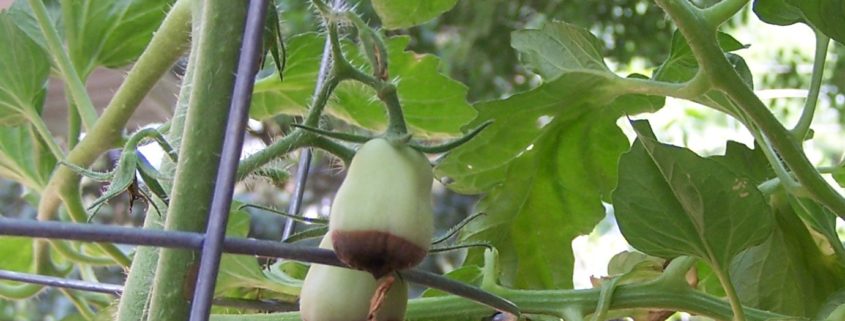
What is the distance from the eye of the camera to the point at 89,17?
62cm

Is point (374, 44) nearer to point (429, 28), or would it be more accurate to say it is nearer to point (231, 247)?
point (231, 247)

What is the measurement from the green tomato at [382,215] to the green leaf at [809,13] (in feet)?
0.88

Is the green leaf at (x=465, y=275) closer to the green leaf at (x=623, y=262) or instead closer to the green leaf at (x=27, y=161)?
the green leaf at (x=623, y=262)

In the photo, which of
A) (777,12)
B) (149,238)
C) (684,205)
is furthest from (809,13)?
(149,238)

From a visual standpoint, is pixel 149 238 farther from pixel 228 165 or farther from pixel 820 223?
pixel 820 223

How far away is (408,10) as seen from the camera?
0.47m

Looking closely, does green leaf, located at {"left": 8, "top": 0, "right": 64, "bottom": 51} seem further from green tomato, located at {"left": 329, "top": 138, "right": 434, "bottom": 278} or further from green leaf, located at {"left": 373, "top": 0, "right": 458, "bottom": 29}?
green tomato, located at {"left": 329, "top": 138, "right": 434, "bottom": 278}

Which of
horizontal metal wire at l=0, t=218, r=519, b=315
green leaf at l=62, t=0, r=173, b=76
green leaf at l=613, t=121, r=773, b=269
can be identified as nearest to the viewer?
horizontal metal wire at l=0, t=218, r=519, b=315

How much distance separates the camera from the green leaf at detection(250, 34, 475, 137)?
576mm

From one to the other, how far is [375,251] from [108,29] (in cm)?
42

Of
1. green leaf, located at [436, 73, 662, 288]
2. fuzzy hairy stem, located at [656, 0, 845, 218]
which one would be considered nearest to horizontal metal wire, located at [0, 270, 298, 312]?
green leaf, located at [436, 73, 662, 288]

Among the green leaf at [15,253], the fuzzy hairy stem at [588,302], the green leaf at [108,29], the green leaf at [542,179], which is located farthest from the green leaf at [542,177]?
the green leaf at [15,253]

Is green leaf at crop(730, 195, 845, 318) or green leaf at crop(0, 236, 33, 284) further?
green leaf at crop(0, 236, 33, 284)

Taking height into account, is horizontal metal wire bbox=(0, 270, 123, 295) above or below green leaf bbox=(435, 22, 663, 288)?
below
